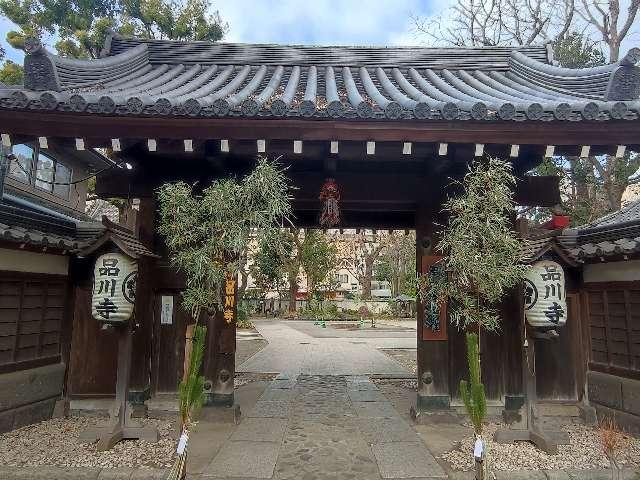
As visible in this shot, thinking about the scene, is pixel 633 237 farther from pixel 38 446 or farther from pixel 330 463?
pixel 38 446

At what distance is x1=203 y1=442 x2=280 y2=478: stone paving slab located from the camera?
4.76 metres

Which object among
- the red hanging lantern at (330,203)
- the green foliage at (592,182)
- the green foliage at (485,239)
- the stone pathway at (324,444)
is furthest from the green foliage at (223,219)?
the green foliage at (592,182)

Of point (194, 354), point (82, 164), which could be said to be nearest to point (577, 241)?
point (194, 354)

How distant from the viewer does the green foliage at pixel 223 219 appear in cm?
513

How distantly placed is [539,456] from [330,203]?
4103 millimetres

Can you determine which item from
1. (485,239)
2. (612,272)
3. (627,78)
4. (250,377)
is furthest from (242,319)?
(627,78)

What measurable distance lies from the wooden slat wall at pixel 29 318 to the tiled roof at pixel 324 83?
2.97m

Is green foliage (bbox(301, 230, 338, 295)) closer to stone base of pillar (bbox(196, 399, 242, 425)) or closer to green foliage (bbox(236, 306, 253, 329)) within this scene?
green foliage (bbox(236, 306, 253, 329))

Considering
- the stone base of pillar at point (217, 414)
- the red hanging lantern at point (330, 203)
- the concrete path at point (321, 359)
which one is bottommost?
the concrete path at point (321, 359)

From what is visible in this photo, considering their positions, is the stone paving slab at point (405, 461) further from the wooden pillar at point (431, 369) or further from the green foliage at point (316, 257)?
the green foliage at point (316, 257)

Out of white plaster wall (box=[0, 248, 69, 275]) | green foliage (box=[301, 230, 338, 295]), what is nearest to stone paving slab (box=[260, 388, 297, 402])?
white plaster wall (box=[0, 248, 69, 275])

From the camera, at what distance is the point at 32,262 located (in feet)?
22.5

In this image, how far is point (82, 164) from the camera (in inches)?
648

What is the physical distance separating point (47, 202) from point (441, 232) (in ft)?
39.4
